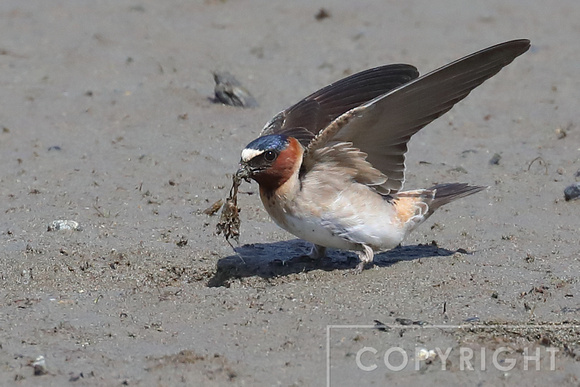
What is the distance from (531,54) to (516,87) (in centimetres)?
107

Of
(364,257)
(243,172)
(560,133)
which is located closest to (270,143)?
(243,172)

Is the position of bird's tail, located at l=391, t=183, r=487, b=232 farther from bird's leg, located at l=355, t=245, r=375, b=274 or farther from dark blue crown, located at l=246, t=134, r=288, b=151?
dark blue crown, located at l=246, t=134, r=288, b=151

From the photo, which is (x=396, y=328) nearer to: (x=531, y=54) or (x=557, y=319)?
(x=557, y=319)

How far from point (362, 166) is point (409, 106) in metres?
0.51

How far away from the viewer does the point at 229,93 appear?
9.06m

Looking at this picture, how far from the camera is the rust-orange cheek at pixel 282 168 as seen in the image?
5727 millimetres

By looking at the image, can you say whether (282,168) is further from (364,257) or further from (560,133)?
(560,133)

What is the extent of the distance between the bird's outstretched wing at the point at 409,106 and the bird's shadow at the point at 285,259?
745 millimetres

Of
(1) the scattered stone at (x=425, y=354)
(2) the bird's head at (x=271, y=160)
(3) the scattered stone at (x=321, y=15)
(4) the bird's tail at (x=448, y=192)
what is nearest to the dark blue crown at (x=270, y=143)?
(2) the bird's head at (x=271, y=160)

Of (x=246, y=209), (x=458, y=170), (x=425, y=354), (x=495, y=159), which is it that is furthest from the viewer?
(x=495, y=159)

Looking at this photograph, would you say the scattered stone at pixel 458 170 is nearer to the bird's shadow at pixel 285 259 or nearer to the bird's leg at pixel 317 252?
the bird's shadow at pixel 285 259

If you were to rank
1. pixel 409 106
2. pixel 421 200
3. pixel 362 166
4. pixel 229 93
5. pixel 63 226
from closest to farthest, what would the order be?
pixel 409 106, pixel 362 166, pixel 421 200, pixel 63 226, pixel 229 93

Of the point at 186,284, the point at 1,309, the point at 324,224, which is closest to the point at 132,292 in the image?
the point at 186,284

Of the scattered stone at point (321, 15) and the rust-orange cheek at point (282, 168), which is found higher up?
the scattered stone at point (321, 15)
